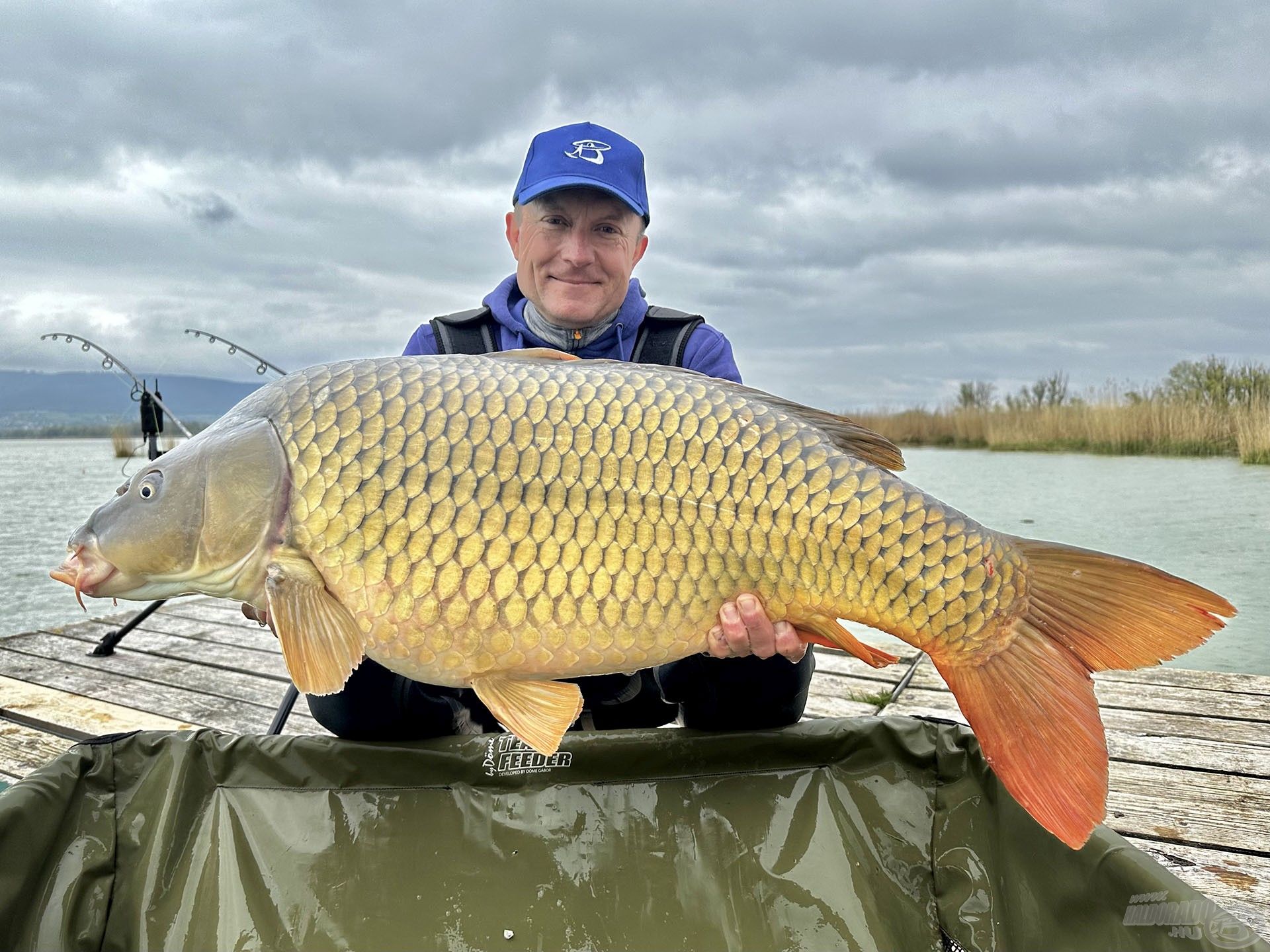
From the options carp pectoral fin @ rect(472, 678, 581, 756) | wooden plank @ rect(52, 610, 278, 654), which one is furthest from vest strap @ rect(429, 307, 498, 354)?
wooden plank @ rect(52, 610, 278, 654)

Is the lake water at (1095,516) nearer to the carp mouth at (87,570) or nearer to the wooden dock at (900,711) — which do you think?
the wooden dock at (900,711)

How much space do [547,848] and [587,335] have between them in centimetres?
106

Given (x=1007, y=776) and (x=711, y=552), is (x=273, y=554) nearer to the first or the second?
(x=711, y=552)

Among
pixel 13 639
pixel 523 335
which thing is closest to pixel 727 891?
pixel 523 335

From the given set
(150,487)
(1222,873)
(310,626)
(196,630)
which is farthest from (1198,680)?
(196,630)

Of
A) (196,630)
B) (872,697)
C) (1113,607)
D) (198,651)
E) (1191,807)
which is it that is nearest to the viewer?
(1113,607)

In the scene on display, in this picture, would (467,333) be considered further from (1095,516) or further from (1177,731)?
(1095,516)

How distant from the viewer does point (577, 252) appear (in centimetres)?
180

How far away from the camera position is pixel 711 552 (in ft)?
3.87

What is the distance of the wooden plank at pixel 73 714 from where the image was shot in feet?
6.70

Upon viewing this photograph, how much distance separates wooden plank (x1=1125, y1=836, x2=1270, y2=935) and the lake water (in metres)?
1.86

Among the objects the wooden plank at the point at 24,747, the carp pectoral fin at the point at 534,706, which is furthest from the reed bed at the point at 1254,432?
the wooden plank at the point at 24,747

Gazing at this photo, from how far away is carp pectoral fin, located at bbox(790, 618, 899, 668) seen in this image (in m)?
1.19

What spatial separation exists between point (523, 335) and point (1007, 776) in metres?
1.31
